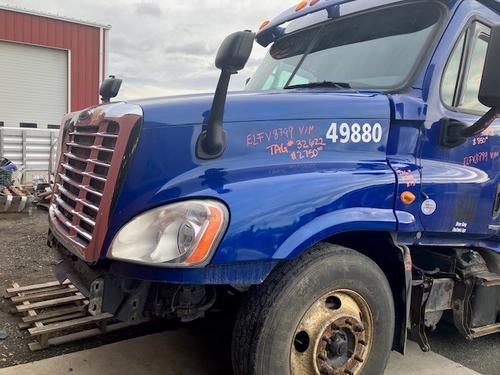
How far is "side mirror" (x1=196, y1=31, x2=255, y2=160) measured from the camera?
8.22ft

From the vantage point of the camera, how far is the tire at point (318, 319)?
270 centimetres

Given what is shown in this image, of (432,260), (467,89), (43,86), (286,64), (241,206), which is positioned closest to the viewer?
(241,206)

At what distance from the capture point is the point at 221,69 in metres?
2.55

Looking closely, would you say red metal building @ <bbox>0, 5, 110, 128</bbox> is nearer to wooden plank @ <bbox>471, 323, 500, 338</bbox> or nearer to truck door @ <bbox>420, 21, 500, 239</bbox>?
truck door @ <bbox>420, 21, 500, 239</bbox>

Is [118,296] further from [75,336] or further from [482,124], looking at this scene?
[482,124]

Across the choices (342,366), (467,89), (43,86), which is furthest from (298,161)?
(43,86)

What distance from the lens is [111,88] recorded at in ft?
13.3

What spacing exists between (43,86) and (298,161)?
17.7 meters

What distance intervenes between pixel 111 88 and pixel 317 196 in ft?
6.98

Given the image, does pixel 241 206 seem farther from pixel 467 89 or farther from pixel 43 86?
pixel 43 86

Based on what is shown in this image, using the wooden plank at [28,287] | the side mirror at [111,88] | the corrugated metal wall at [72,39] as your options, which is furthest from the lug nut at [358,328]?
the corrugated metal wall at [72,39]

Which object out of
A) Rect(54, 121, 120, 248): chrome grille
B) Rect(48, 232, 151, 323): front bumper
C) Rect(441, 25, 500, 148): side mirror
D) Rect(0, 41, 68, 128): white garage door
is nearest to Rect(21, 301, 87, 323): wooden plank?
Rect(54, 121, 120, 248): chrome grille

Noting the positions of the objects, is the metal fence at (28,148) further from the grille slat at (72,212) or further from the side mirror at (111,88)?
the grille slat at (72,212)

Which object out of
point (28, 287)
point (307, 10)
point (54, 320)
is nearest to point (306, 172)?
point (307, 10)
